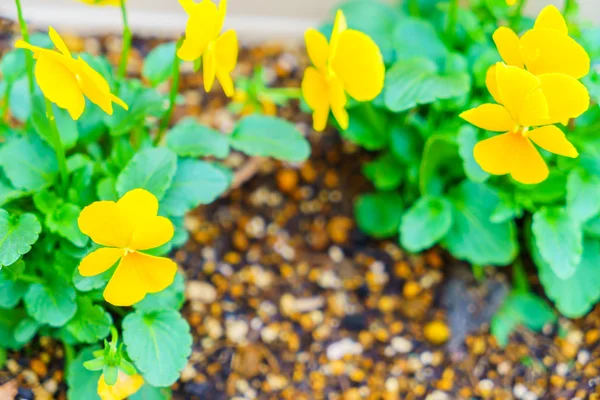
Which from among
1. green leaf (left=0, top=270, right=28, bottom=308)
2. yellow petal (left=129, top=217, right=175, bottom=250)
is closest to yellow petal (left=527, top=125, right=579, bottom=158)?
yellow petal (left=129, top=217, right=175, bottom=250)

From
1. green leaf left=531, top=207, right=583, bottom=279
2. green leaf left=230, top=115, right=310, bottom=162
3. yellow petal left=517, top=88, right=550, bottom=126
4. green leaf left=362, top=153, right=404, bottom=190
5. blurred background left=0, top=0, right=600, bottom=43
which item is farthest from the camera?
blurred background left=0, top=0, right=600, bottom=43

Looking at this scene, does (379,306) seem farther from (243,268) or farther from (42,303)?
(42,303)

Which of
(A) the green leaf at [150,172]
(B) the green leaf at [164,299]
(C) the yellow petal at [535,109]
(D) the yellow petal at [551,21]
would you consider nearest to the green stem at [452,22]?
(D) the yellow petal at [551,21]

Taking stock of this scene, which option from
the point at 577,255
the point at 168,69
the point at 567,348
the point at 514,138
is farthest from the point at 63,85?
the point at 567,348

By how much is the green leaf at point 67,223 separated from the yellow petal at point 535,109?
71 centimetres

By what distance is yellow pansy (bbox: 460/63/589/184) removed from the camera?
0.96 metres

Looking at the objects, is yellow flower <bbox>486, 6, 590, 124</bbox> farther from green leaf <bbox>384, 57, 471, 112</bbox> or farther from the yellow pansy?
green leaf <bbox>384, 57, 471, 112</bbox>

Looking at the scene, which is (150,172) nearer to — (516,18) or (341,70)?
(341,70)

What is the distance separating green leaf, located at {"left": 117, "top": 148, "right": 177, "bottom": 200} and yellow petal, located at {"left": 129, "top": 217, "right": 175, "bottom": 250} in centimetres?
18

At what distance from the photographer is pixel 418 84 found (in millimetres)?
1314

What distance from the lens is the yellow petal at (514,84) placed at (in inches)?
37.5

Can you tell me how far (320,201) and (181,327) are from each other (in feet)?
1.89

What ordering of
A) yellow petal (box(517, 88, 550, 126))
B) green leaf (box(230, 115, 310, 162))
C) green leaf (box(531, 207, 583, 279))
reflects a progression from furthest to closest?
green leaf (box(230, 115, 310, 162))
green leaf (box(531, 207, 583, 279))
yellow petal (box(517, 88, 550, 126))

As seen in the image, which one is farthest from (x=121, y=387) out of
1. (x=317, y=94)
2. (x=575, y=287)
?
(x=575, y=287)
